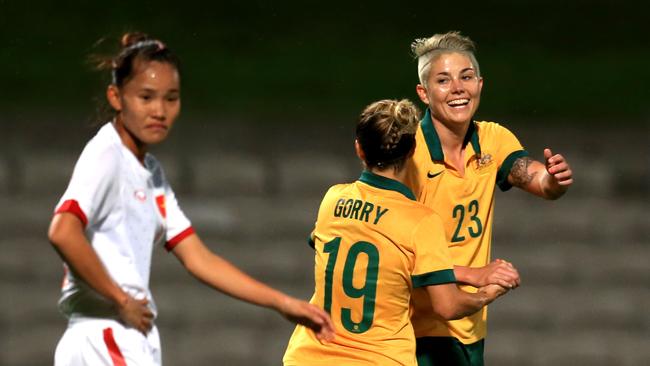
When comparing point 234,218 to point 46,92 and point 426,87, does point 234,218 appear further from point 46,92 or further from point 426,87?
point 426,87

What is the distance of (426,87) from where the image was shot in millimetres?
3691

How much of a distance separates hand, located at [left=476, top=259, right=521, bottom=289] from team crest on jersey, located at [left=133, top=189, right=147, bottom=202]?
94cm

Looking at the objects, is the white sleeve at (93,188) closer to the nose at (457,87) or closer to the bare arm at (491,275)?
the bare arm at (491,275)

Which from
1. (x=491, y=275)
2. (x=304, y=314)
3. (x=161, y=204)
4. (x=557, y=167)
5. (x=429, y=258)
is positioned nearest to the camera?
(x=304, y=314)

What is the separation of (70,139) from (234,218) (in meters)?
0.87

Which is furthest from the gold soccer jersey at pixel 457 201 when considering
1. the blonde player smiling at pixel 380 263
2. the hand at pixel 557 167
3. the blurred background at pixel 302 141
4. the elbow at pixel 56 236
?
the blurred background at pixel 302 141

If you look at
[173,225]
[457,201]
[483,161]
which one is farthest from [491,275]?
[173,225]

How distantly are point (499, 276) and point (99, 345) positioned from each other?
41.9 inches

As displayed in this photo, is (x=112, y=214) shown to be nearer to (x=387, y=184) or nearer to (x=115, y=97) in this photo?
(x=115, y=97)

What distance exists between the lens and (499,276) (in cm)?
316

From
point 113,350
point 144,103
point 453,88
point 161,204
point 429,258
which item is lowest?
point 113,350

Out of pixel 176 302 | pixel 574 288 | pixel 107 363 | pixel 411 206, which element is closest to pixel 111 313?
pixel 107 363

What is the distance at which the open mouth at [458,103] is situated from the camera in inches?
142

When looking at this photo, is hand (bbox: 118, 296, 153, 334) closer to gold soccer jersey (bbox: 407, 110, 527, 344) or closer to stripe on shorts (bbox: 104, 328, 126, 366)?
stripe on shorts (bbox: 104, 328, 126, 366)
